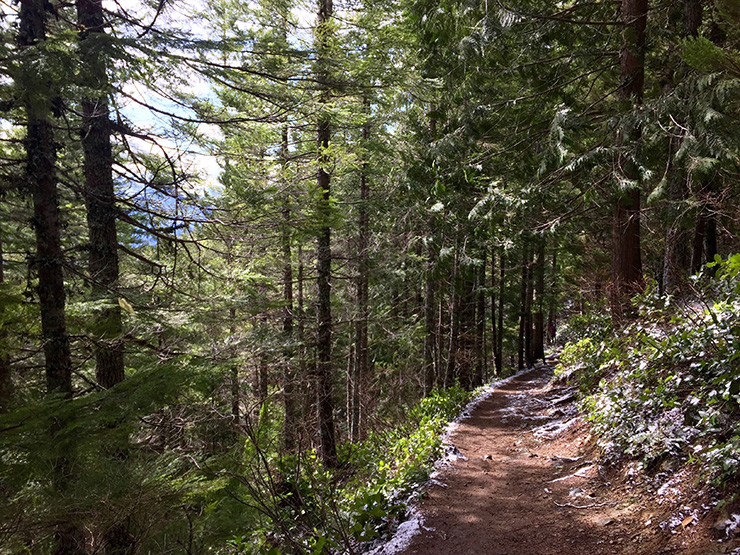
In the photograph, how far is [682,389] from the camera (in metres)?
4.34

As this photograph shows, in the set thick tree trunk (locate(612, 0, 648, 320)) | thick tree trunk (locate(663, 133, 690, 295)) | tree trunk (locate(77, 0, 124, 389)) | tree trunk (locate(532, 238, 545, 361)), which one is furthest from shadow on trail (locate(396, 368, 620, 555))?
tree trunk (locate(532, 238, 545, 361))

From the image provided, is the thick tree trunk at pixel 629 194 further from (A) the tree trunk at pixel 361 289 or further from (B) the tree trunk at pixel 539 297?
(B) the tree trunk at pixel 539 297

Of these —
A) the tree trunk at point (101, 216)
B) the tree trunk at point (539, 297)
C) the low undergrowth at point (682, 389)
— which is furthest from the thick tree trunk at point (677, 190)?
the tree trunk at point (539, 297)

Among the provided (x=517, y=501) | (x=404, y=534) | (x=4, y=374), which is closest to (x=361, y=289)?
(x=517, y=501)

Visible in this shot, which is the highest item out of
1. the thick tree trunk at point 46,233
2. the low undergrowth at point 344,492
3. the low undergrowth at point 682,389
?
the thick tree trunk at point 46,233

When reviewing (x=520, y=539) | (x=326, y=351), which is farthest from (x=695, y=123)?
(x=326, y=351)

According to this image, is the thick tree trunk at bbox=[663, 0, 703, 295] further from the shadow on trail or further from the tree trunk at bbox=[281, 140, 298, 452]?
the tree trunk at bbox=[281, 140, 298, 452]

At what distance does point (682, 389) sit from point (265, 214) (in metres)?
6.06

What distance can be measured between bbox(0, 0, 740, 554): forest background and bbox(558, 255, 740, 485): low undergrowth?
11 centimetres

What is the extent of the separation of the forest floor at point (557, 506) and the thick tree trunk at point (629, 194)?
2.57 meters

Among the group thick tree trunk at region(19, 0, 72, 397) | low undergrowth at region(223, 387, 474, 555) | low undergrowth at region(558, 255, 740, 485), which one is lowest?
low undergrowth at region(223, 387, 474, 555)

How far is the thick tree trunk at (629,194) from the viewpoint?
6.62 meters

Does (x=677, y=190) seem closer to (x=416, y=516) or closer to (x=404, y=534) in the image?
(x=416, y=516)

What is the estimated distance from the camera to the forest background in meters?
3.79
